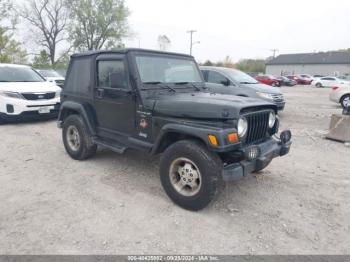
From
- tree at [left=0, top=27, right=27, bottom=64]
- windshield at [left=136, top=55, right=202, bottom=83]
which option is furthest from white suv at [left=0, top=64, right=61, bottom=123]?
tree at [left=0, top=27, right=27, bottom=64]

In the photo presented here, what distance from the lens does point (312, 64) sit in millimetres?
58688

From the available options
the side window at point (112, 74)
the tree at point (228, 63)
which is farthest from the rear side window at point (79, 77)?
the tree at point (228, 63)

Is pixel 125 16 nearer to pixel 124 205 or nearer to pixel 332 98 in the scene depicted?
pixel 332 98

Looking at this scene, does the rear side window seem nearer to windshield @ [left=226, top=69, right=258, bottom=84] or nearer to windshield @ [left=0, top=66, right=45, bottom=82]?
windshield @ [left=0, top=66, right=45, bottom=82]

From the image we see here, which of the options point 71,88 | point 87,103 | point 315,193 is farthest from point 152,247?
point 71,88

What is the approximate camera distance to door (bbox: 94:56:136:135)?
379 cm

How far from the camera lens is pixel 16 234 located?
276 centimetres

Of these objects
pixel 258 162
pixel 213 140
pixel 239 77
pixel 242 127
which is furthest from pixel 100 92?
pixel 239 77

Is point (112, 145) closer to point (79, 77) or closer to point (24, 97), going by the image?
point (79, 77)

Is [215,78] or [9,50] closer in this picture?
[215,78]

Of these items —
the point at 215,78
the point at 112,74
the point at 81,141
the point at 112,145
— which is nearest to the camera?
the point at 112,74

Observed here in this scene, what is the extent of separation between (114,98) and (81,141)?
1.19m

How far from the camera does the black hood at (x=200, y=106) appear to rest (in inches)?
115

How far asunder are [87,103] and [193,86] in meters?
1.84
